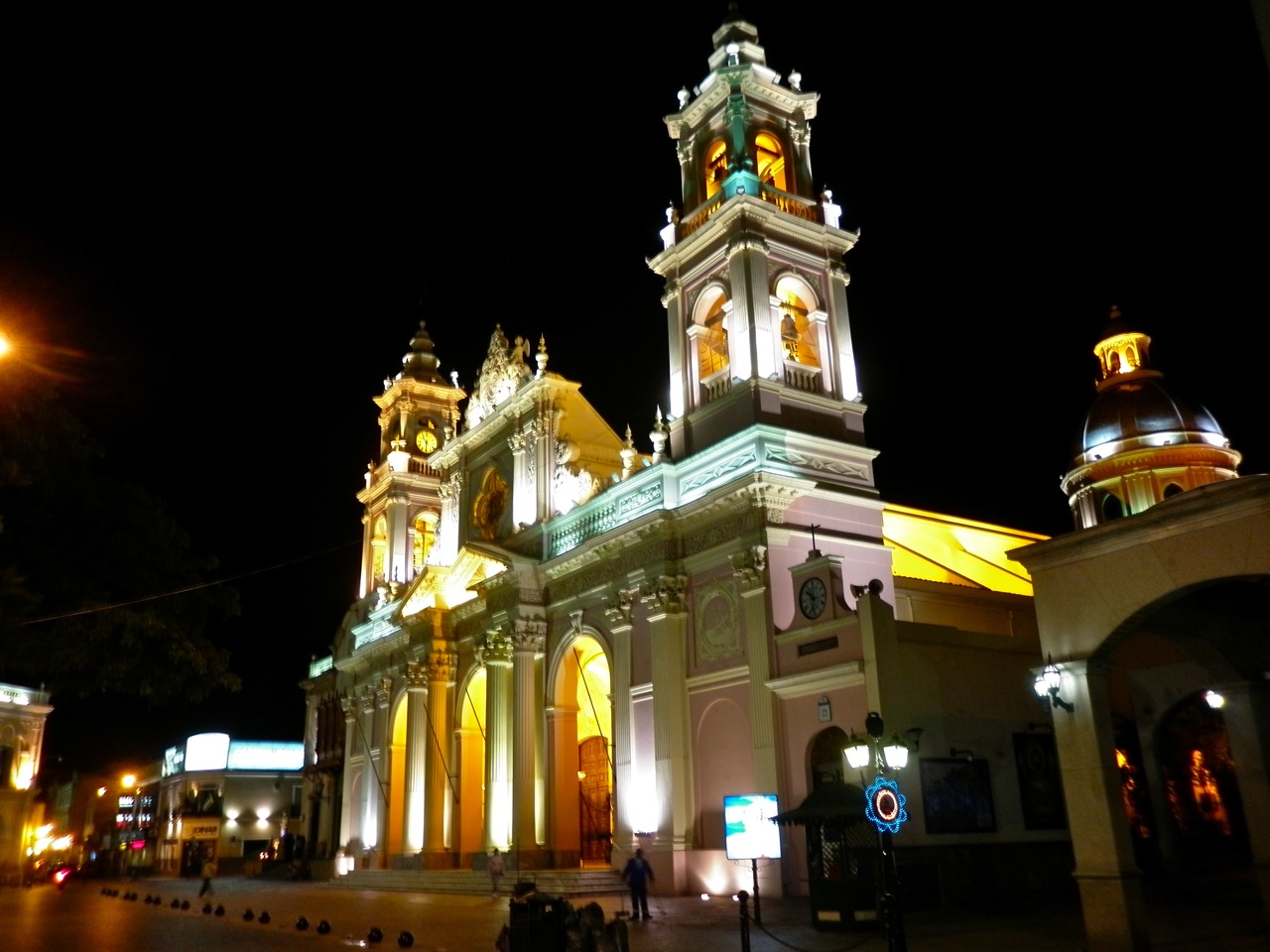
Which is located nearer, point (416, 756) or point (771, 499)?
point (771, 499)

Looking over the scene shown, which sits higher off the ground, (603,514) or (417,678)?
(603,514)

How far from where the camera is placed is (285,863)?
180 feet

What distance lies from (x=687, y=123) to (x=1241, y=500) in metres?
24.1

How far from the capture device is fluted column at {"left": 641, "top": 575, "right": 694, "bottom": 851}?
2573 cm

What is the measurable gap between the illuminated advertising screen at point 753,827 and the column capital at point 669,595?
8.31 m

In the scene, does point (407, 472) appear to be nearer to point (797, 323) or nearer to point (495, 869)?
point (495, 869)

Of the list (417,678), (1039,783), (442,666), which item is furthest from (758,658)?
(417,678)

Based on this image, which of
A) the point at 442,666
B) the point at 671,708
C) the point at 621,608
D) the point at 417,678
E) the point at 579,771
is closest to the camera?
the point at 671,708

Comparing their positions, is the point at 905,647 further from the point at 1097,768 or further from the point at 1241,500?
the point at 1241,500

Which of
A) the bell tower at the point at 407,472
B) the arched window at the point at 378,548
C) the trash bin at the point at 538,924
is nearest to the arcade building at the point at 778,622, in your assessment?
the bell tower at the point at 407,472

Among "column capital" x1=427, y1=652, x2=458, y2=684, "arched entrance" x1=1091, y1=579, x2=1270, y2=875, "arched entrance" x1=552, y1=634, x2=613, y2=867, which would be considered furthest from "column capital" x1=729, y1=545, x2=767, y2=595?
"column capital" x1=427, y1=652, x2=458, y2=684

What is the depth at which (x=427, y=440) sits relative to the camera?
4838 centimetres

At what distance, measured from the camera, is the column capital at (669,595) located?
27.5 metres

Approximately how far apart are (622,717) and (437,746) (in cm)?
1068
